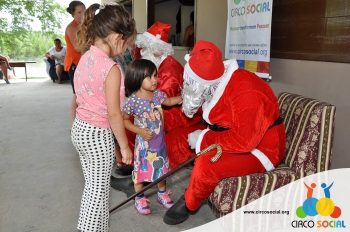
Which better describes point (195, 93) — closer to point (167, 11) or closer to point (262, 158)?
point (262, 158)

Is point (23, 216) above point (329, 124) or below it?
below

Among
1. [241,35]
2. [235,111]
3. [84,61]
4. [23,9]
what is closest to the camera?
[84,61]

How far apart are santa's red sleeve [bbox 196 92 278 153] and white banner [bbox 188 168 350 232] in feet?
0.92

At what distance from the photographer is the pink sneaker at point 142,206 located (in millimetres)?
2084

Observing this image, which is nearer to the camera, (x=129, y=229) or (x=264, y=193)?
(x=264, y=193)

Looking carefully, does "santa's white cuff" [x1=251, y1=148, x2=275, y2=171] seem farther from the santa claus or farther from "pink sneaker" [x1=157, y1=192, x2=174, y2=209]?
"pink sneaker" [x1=157, y1=192, x2=174, y2=209]

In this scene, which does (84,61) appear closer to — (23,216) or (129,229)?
(129,229)

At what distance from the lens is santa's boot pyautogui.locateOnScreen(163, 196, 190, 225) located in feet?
6.46

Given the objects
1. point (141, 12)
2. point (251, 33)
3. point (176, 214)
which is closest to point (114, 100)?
point (176, 214)

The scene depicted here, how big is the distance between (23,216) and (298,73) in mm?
2017

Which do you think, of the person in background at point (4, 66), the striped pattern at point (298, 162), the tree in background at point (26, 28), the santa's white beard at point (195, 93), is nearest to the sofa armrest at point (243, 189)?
the striped pattern at point (298, 162)

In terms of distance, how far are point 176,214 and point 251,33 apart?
1435mm

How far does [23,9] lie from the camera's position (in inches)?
449

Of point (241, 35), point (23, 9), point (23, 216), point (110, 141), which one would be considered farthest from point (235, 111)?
point (23, 9)
